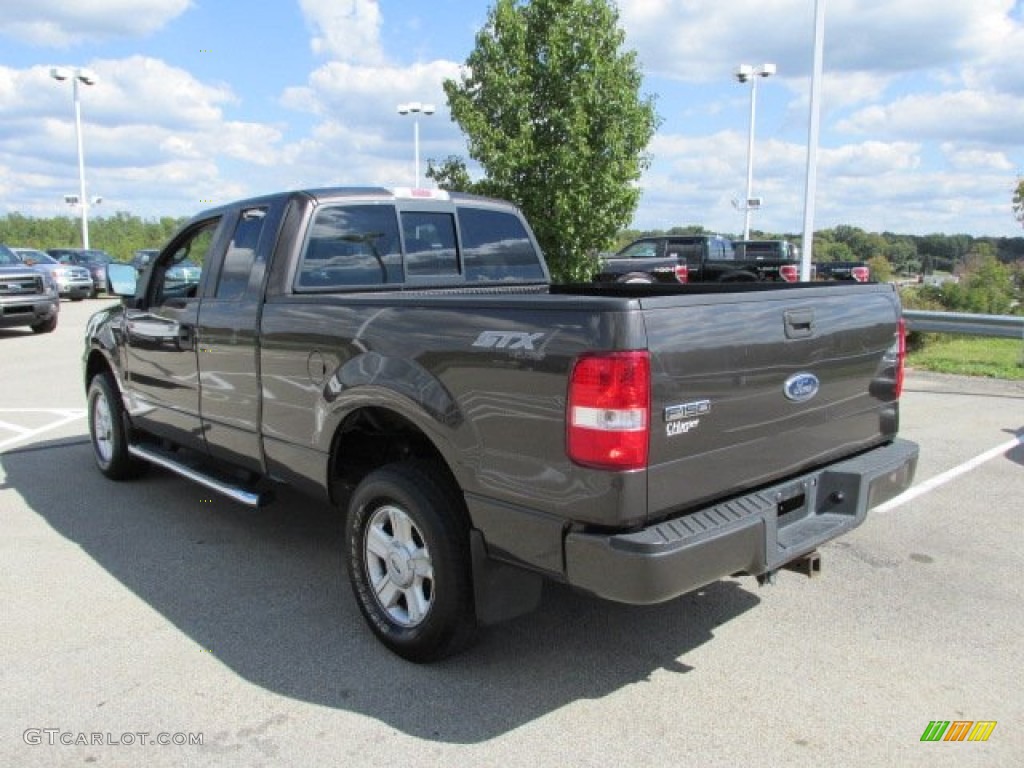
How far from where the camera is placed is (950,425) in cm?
790

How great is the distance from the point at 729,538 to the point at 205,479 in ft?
9.96

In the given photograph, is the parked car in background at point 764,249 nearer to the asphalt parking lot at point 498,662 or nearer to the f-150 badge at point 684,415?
the asphalt parking lot at point 498,662

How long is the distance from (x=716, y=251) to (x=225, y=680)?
19752mm

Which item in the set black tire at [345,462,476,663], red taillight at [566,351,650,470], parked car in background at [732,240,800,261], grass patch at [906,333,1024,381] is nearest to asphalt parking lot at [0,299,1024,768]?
black tire at [345,462,476,663]

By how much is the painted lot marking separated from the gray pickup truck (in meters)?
3.72

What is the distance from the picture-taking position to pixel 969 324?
11258mm

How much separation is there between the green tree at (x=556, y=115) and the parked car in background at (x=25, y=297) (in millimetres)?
9395

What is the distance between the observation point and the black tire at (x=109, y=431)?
598 centimetres

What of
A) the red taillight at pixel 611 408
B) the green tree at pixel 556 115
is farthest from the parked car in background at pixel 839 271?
the red taillight at pixel 611 408

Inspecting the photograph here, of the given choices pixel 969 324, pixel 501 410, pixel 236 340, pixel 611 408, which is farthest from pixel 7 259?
pixel 611 408

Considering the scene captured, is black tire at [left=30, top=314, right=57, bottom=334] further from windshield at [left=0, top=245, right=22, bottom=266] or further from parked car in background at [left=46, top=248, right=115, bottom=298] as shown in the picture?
parked car in background at [left=46, top=248, right=115, bottom=298]

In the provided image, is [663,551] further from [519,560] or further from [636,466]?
[519,560]

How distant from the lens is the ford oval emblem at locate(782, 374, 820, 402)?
3191mm

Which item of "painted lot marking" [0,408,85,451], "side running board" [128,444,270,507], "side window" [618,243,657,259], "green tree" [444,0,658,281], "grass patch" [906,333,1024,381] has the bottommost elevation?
"painted lot marking" [0,408,85,451]
